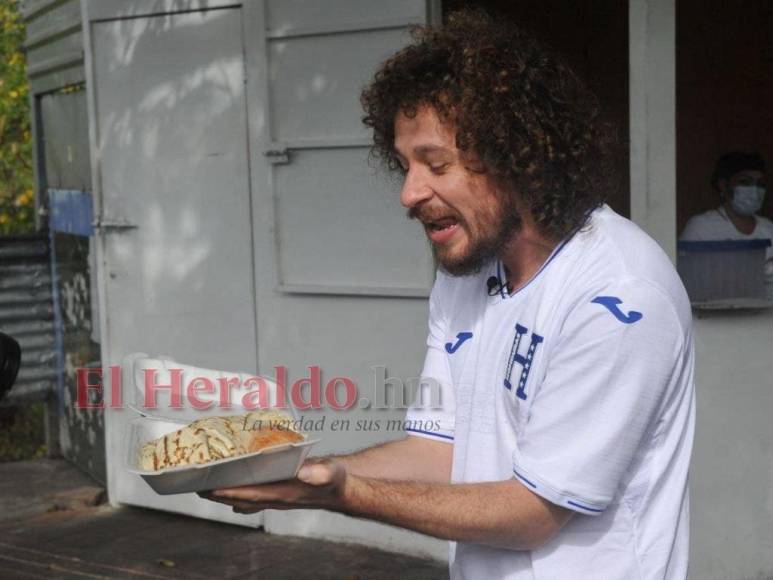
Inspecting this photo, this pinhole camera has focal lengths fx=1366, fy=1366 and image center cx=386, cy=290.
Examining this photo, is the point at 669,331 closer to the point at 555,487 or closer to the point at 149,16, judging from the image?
the point at 555,487

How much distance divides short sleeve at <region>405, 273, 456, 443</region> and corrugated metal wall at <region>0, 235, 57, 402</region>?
658 cm

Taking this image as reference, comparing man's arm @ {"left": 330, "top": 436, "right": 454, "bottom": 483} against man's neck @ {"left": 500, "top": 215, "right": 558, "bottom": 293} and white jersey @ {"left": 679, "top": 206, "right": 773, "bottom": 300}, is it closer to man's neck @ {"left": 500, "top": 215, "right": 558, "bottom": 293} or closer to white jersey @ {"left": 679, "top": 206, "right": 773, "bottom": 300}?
man's neck @ {"left": 500, "top": 215, "right": 558, "bottom": 293}

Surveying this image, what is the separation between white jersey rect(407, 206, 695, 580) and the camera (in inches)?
88.8

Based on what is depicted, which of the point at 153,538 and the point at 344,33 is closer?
the point at 344,33

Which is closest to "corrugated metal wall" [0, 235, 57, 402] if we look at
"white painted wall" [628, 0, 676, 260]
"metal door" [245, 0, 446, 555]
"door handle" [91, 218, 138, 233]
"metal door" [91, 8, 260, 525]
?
"metal door" [91, 8, 260, 525]

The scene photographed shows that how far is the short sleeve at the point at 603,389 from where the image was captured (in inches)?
88.4

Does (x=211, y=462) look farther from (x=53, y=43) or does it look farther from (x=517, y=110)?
(x=53, y=43)

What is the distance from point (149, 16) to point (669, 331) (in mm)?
5426

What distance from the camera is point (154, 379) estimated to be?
2807 mm

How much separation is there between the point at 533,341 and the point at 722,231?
445 centimetres

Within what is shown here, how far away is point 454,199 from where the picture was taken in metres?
2.43

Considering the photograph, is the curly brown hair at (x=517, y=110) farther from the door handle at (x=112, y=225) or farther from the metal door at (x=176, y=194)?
the door handle at (x=112, y=225)

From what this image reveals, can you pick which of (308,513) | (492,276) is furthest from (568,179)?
(308,513)
